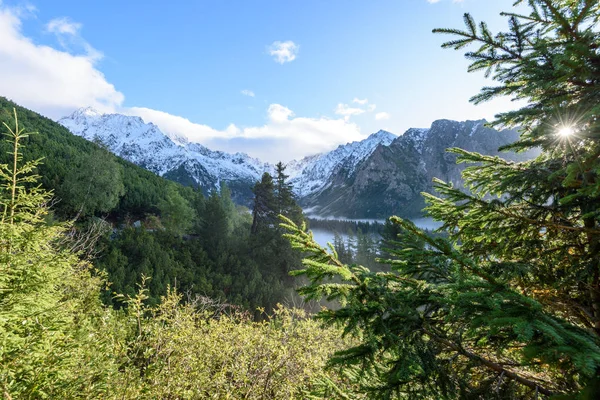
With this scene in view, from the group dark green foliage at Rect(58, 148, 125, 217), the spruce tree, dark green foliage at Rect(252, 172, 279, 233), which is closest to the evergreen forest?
the spruce tree

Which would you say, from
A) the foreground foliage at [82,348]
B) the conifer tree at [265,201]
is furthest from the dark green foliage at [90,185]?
the foreground foliage at [82,348]

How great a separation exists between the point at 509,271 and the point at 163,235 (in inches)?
1280

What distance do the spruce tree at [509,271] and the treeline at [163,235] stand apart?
784 inches

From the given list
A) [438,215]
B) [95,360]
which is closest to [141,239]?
[95,360]

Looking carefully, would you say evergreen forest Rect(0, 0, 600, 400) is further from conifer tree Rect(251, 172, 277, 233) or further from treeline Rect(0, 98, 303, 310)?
conifer tree Rect(251, 172, 277, 233)

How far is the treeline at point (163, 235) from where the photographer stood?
2392cm

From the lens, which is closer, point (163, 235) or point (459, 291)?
point (459, 291)

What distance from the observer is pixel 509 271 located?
3266 mm

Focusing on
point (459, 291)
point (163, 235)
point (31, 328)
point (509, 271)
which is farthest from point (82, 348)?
point (163, 235)

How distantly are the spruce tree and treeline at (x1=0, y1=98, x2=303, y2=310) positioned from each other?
19907mm

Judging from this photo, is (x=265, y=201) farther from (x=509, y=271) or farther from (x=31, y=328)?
(x=509, y=271)

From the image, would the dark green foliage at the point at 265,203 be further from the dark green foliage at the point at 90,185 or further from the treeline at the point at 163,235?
A: the dark green foliage at the point at 90,185

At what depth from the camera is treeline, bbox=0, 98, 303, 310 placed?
23922mm

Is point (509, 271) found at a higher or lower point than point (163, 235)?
higher
